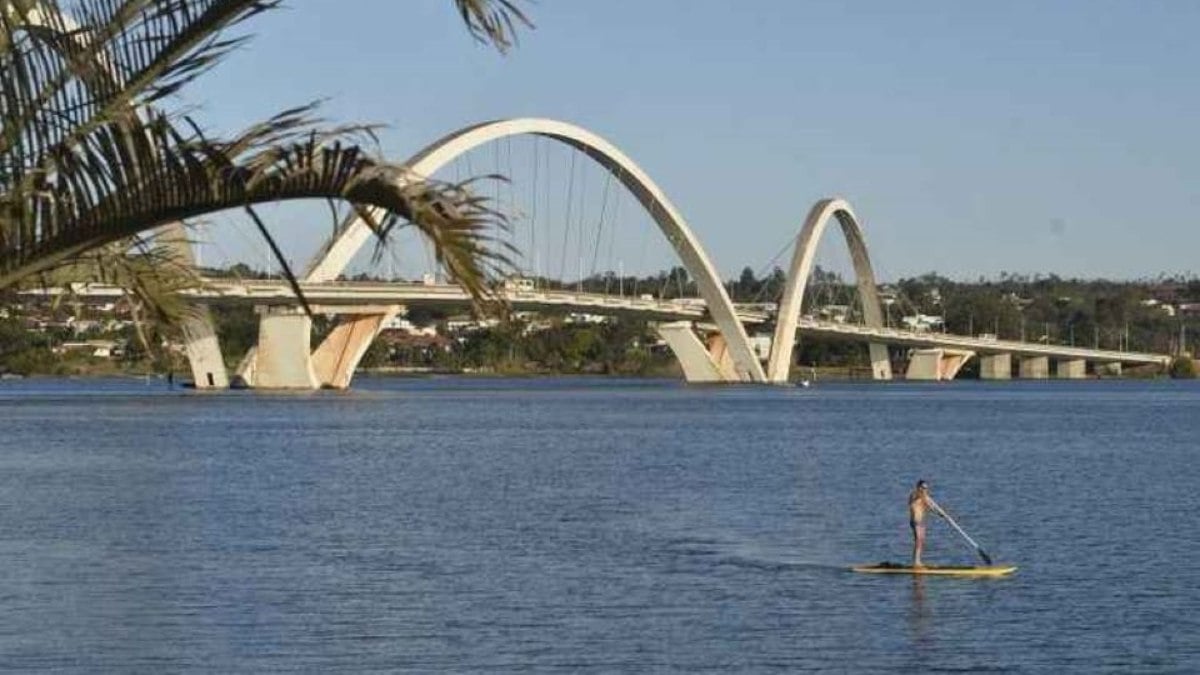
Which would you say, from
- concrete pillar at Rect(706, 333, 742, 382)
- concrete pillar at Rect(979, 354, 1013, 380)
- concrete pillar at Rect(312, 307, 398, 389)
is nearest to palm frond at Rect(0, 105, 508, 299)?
concrete pillar at Rect(312, 307, 398, 389)

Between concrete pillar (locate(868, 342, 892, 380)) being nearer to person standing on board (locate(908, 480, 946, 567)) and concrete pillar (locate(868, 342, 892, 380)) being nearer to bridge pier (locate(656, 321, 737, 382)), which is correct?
bridge pier (locate(656, 321, 737, 382))

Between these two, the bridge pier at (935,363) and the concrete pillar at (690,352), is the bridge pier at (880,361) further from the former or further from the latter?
the concrete pillar at (690,352)

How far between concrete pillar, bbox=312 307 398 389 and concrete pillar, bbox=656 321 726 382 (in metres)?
19.5

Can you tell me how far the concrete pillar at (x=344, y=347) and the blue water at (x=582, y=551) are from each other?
78.9ft

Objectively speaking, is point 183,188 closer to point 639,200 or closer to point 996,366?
point 639,200

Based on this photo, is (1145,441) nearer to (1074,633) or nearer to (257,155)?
(1074,633)

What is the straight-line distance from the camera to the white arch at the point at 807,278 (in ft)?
456

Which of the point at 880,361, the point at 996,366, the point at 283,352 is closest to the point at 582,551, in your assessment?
the point at 283,352

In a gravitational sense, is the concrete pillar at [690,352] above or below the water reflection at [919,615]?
above

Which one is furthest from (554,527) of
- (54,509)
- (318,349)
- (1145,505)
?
(318,349)

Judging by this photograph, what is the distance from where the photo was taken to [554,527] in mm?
43969

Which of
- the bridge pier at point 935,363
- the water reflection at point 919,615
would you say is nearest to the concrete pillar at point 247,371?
the bridge pier at point 935,363

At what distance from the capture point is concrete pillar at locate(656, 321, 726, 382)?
436ft

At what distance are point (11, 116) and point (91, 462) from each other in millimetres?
60560
